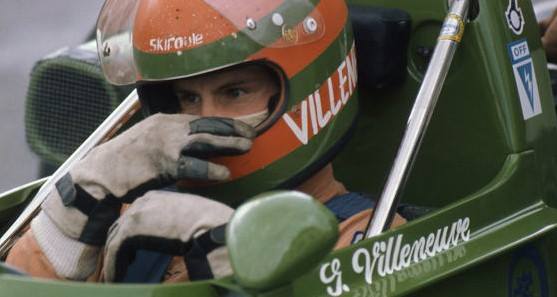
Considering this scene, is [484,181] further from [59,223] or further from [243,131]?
[59,223]

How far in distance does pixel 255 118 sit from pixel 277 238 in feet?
2.83

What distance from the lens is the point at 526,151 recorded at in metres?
3.44

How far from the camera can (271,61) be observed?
326cm

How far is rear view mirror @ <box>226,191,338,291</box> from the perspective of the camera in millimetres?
2428

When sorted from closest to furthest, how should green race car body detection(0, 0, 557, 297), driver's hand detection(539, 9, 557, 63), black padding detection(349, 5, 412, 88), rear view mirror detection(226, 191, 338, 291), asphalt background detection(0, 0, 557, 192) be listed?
1. rear view mirror detection(226, 191, 338, 291)
2. green race car body detection(0, 0, 557, 297)
3. black padding detection(349, 5, 412, 88)
4. driver's hand detection(539, 9, 557, 63)
5. asphalt background detection(0, 0, 557, 192)

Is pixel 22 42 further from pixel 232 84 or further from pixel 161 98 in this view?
pixel 232 84

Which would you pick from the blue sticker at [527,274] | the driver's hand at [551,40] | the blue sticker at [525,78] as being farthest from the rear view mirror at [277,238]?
the driver's hand at [551,40]

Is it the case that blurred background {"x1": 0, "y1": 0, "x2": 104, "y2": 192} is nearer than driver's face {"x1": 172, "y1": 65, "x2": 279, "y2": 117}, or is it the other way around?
driver's face {"x1": 172, "y1": 65, "x2": 279, "y2": 117}

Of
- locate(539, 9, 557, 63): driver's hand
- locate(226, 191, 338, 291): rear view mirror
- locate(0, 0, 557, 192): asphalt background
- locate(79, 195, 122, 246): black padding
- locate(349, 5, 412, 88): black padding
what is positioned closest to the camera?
locate(226, 191, 338, 291): rear view mirror

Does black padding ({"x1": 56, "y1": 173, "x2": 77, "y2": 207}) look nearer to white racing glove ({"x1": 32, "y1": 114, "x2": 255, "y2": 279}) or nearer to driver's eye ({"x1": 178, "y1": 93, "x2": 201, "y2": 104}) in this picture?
white racing glove ({"x1": 32, "y1": 114, "x2": 255, "y2": 279})

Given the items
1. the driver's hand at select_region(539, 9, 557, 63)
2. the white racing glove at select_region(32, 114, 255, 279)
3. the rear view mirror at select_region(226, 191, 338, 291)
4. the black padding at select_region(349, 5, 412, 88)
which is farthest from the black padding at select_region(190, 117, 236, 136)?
the driver's hand at select_region(539, 9, 557, 63)

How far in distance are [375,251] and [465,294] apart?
0.34 metres

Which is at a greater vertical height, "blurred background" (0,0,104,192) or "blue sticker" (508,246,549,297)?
"blue sticker" (508,246,549,297)

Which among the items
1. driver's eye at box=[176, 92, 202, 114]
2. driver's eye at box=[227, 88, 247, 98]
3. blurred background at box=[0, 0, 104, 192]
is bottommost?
blurred background at box=[0, 0, 104, 192]
